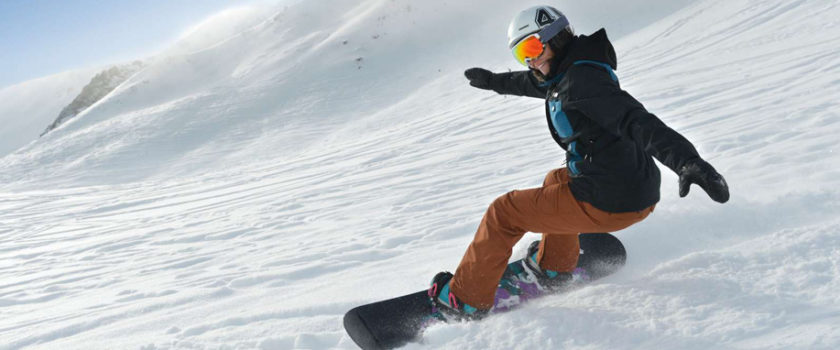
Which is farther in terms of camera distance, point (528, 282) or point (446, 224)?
point (446, 224)

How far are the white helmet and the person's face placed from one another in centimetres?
5

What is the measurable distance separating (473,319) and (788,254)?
1.55 metres

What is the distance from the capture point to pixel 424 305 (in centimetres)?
300

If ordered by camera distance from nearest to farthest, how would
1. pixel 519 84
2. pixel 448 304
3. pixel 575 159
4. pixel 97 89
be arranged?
1. pixel 575 159
2. pixel 448 304
3. pixel 519 84
4. pixel 97 89

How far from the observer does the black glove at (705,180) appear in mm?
1894

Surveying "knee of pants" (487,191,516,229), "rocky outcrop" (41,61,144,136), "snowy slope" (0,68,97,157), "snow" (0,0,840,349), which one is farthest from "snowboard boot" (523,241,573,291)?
"snowy slope" (0,68,97,157)

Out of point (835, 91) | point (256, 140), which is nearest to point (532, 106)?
point (835, 91)

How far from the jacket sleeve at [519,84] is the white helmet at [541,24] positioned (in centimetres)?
58

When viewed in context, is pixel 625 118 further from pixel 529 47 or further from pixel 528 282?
pixel 528 282

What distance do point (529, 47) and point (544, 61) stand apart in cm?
10

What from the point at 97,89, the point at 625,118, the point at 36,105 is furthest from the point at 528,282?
the point at 36,105

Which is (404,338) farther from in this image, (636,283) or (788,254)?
(788,254)

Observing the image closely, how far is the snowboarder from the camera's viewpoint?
7.48 ft

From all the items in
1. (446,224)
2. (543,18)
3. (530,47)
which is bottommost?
(446,224)
